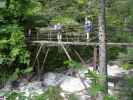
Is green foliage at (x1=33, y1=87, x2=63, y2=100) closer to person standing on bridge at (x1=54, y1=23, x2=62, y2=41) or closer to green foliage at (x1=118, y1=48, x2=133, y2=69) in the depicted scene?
green foliage at (x1=118, y1=48, x2=133, y2=69)

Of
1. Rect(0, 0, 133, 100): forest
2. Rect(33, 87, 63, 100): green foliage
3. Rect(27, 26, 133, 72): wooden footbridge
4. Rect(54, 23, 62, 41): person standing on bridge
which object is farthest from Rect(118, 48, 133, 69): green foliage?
Rect(33, 87, 63, 100): green foliage

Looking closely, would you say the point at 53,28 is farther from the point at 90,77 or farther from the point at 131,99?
the point at 90,77

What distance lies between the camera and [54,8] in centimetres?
1959

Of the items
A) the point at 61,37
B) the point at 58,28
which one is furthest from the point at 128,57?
the point at 58,28

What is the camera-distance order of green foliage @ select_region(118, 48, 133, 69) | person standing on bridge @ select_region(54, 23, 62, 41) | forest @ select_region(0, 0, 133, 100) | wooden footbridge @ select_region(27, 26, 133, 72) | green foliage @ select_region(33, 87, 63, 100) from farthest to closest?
1. person standing on bridge @ select_region(54, 23, 62, 41)
2. wooden footbridge @ select_region(27, 26, 133, 72)
3. forest @ select_region(0, 0, 133, 100)
4. green foliage @ select_region(118, 48, 133, 69)
5. green foliage @ select_region(33, 87, 63, 100)

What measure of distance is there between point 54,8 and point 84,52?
2.95 metres

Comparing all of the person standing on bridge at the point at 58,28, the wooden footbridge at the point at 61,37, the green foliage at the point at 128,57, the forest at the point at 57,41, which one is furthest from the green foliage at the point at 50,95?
the person standing on bridge at the point at 58,28

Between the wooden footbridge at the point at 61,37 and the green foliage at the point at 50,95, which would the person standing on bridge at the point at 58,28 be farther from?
the green foliage at the point at 50,95

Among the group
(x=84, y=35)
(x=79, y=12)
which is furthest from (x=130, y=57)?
(x=79, y=12)

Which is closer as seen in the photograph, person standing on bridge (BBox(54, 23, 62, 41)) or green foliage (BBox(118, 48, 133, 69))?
green foliage (BBox(118, 48, 133, 69))

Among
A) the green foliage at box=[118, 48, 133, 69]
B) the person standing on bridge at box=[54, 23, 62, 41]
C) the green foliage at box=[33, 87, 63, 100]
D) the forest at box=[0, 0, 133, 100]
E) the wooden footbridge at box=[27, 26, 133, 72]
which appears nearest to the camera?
the green foliage at box=[33, 87, 63, 100]

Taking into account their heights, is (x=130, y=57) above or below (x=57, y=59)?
above

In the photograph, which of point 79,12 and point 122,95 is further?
point 79,12

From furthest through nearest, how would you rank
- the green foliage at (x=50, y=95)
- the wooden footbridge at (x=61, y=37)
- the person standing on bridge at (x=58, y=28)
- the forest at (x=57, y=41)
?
1. the person standing on bridge at (x=58, y=28)
2. the wooden footbridge at (x=61, y=37)
3. the forest at (x=57, y=41)
4. the green foliage at (x=50, y=95)
